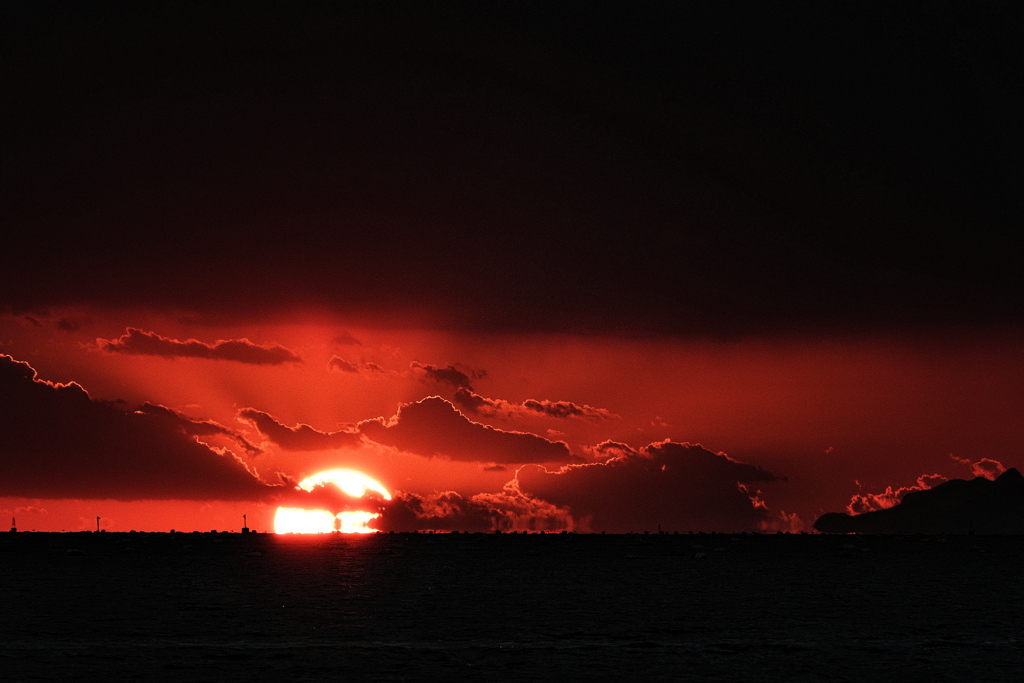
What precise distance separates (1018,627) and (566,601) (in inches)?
1795

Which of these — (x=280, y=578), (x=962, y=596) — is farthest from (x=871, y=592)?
(x=280, y=578)

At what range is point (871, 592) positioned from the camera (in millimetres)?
127688

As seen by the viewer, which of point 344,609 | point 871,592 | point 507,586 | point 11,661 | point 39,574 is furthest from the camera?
point 39,574

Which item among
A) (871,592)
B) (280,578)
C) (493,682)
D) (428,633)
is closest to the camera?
(493,682)

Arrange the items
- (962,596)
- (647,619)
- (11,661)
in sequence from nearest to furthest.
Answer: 1. (11,661)
2. (647,619)
3. (962,596)

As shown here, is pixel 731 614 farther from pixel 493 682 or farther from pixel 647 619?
pixel 493 682

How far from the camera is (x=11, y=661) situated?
59844 millimetres

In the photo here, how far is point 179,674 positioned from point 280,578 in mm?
103264

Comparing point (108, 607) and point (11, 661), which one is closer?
point (11, 661)

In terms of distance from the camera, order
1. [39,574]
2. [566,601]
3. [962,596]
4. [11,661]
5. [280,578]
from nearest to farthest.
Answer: [11,661]
[566,601]
[962,596]
[280,578]
[39,574]

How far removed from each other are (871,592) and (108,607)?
8625cm

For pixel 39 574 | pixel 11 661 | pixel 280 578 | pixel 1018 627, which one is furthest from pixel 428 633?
pixel 39 574

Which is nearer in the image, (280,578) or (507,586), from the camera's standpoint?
(507,586)

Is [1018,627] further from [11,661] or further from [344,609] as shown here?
[11,661]
